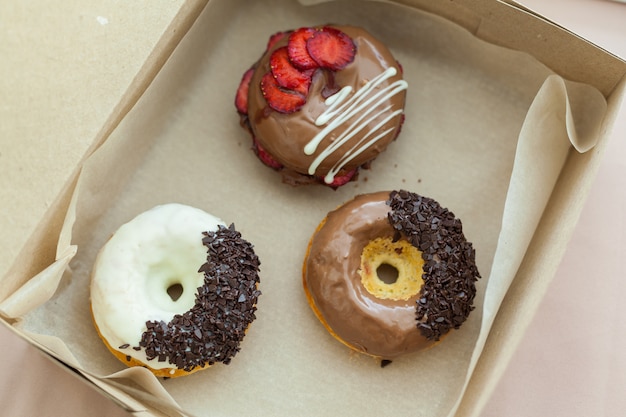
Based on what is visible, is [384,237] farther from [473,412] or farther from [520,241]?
[473,412]

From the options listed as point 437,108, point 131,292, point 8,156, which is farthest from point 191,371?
point 437,108

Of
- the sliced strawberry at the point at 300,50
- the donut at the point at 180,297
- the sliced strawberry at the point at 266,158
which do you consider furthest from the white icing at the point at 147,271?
the sliced strawberry at the point at 300,50

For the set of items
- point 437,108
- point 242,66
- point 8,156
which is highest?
point 437,108

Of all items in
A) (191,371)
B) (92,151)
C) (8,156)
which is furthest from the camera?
(191,371)

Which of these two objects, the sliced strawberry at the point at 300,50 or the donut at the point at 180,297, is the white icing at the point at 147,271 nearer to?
the donut at the point at 180,297

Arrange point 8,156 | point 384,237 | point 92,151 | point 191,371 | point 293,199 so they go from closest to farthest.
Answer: point 8,156 → point 92,151 → point 191,371 → point 384,237 → point 293,199

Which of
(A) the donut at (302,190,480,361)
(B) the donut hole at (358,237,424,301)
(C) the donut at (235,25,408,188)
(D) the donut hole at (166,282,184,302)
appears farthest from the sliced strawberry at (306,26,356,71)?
(D) the donut hole at (166,282,184,302)
